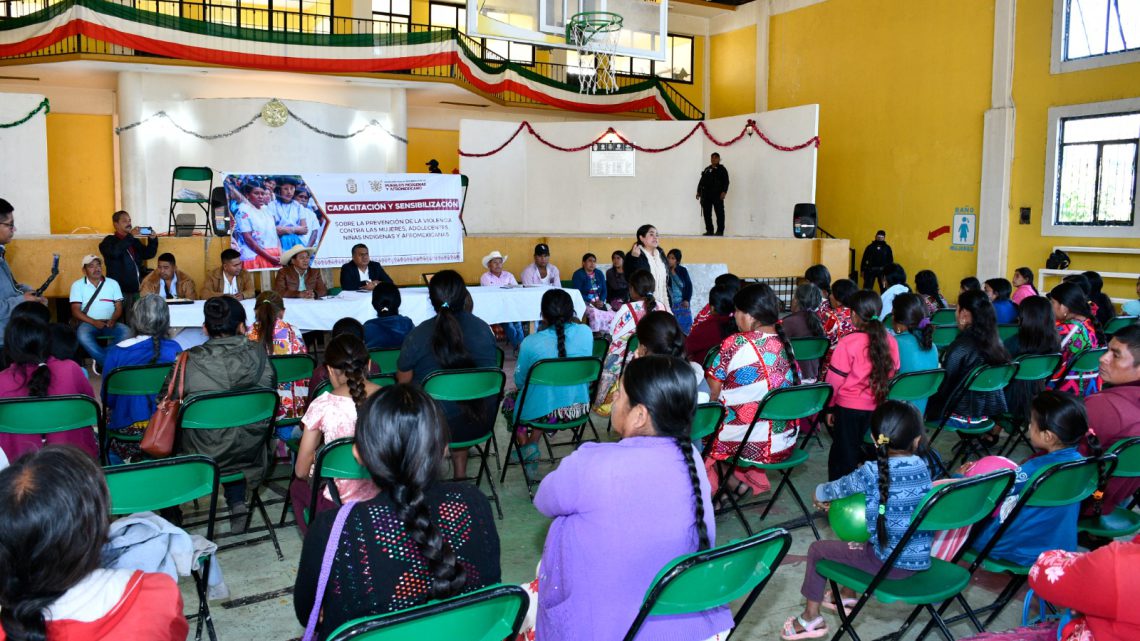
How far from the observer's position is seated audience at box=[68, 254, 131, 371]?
720 cm

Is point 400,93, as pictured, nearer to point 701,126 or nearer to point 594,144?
point 594,144

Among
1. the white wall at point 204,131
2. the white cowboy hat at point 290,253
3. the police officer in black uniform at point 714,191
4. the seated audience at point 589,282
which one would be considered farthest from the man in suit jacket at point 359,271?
the police officer in black uniform at point 714,191

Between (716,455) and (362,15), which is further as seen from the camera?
(362,15)

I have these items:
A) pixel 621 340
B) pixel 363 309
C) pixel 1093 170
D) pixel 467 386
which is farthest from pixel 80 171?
pixel 1093 170

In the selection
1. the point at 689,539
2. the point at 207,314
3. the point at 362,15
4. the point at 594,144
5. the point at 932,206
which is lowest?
the point at 689,539

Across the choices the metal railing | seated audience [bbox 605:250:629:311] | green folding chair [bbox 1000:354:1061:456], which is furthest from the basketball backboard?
green folding chair [bbox 1000:354:1061:456]

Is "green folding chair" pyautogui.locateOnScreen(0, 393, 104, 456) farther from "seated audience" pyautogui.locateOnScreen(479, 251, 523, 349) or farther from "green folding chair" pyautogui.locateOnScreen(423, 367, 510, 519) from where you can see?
"seated audience" pyautogui.locateOnScreen(479, 251, 523, 349)

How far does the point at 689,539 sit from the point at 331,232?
7.28 meters

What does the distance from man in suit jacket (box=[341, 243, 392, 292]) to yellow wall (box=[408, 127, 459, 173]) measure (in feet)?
28.9

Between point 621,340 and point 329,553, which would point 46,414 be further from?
point 621,340

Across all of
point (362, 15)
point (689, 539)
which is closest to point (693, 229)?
point (362, 15)

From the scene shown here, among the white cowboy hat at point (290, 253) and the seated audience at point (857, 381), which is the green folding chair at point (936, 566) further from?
the white cowboy hat at point (290, 253)

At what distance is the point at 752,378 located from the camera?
3955 millimetres

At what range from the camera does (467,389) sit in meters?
3.99
